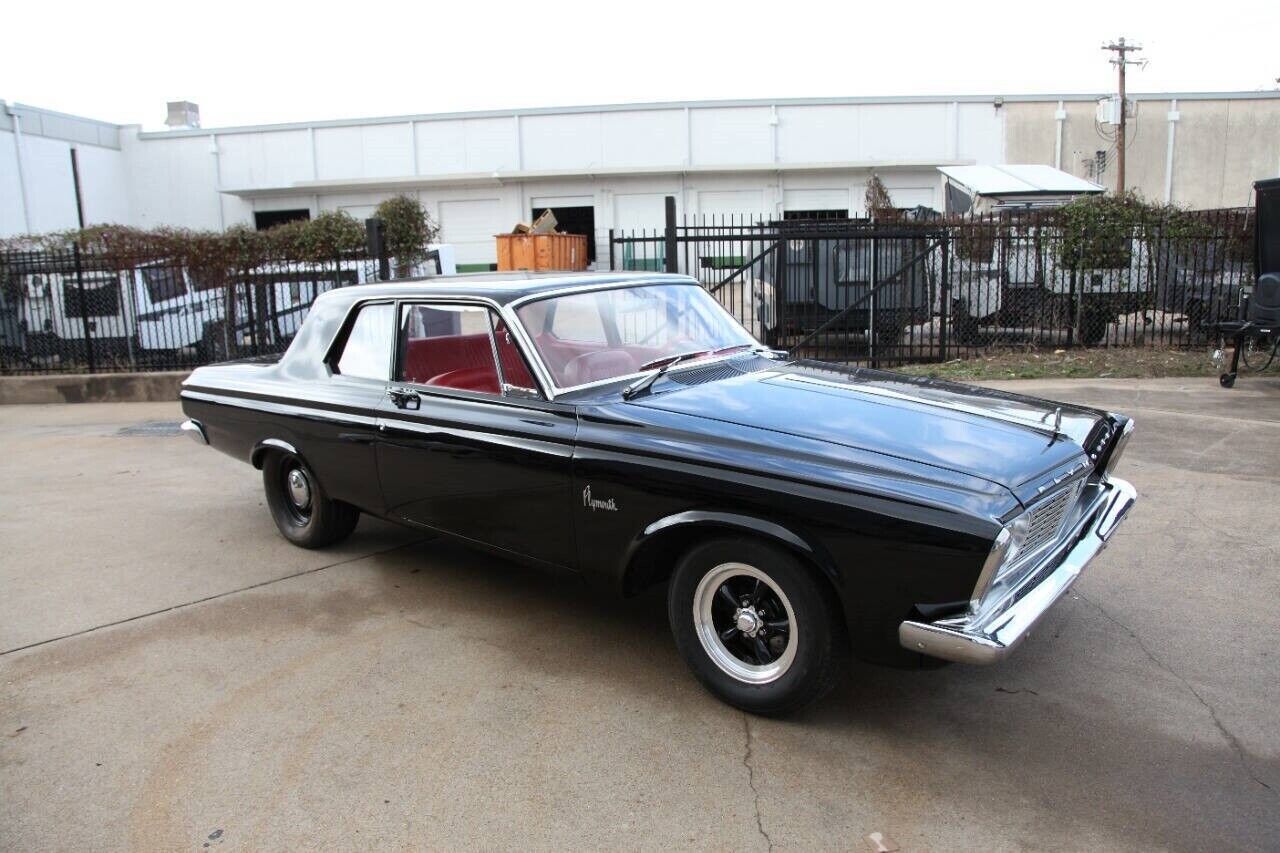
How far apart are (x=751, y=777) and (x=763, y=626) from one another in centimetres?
52

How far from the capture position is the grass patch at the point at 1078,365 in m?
10.7

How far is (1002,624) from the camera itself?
9.15 feet

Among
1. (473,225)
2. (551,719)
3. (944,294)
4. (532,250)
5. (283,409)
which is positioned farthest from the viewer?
(473,225)

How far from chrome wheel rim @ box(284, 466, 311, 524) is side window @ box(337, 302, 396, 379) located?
0.83 metres

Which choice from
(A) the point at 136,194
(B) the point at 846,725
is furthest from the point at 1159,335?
(A) the point at 136,194

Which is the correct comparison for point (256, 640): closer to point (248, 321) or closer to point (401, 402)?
point (401, 402)

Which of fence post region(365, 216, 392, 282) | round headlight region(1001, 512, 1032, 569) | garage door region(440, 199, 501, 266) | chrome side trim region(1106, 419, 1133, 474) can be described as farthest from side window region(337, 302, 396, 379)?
garage door region(440, 199, 501, 266)

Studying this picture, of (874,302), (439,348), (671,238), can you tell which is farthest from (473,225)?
(439,348)

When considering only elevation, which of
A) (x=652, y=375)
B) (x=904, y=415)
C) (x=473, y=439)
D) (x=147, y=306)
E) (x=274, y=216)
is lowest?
(x=473, y=439)

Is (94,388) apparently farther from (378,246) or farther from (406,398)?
(406,398)

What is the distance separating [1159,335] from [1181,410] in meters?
4.54

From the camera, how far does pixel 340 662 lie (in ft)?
12.7

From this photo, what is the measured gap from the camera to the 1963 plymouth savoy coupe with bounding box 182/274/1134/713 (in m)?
2.87

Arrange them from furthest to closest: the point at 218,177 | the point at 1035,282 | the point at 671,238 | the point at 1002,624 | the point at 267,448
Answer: the point at 218,177, the point at 1035,282, the point at 671,238, the point at 267,448, the point at 1002,624
